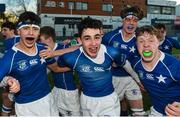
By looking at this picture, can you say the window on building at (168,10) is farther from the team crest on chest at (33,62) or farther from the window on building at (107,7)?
the team crest on chest at (33,62)

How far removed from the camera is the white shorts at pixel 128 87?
23.3ft

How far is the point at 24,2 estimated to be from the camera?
6575 cm

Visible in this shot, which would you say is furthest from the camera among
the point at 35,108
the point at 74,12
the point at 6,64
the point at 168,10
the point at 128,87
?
the point at 168,10

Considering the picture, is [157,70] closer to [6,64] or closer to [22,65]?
[22,65]

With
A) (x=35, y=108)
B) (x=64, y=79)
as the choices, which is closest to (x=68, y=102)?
(x=64, y=79)

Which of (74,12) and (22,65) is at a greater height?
(74,12)

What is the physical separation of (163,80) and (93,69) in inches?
41.1

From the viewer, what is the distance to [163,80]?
4.86m

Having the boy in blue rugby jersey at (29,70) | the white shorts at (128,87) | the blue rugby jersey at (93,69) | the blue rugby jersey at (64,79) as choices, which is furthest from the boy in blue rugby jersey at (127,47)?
the boy in blue rugby jersey at (29,70)

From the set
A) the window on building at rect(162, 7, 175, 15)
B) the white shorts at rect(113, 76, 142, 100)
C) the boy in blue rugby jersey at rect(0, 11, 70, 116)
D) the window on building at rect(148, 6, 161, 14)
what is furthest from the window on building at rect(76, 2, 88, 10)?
the boy in blue rugby jersey at rect(0, 11, 70, 116)

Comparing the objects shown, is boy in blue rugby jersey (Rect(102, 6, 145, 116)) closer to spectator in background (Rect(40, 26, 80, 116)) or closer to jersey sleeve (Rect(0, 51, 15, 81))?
spectator in background (Rect(40, 26, 80, 116))

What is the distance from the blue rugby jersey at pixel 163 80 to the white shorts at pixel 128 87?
184 centimetres

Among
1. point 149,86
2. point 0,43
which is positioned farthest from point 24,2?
point 149,86

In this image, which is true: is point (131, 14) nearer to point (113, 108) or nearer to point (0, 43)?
point (113, 108)
